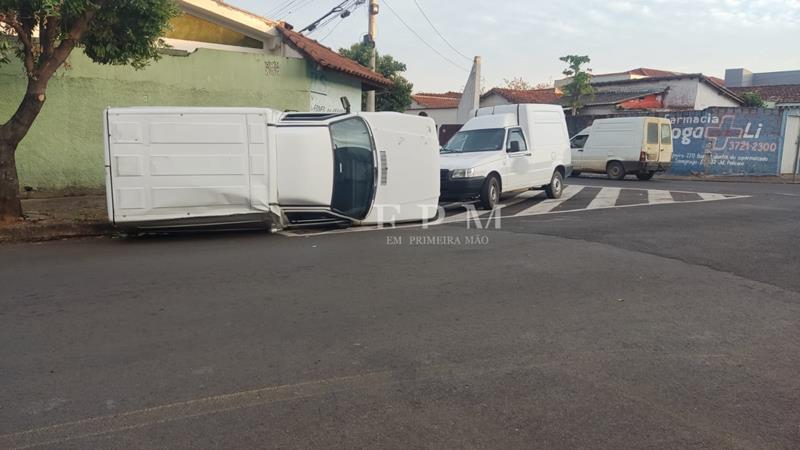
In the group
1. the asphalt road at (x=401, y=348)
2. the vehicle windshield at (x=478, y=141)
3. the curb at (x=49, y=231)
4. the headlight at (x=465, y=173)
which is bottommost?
the asphalt road at (x=401, y=348)

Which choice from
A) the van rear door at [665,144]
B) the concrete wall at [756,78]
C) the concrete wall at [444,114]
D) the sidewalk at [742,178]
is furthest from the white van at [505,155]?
the concrete wall at [756,78]

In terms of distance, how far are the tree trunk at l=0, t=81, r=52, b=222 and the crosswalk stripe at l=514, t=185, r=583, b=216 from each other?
28.1 feet

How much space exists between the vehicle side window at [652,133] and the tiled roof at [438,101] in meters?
17.9

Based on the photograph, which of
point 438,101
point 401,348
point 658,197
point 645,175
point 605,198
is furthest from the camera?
point 438,101

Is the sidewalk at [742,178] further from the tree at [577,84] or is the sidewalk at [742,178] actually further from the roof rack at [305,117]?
the roof rack at [305,117]

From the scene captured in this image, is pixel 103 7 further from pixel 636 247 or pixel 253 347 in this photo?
pixel 636 247

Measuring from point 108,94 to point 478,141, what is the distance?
8.26m

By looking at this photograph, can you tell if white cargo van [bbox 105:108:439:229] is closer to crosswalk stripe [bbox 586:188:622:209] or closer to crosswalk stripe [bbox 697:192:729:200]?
crosswalk stripe [bbox 586:188:622:209]

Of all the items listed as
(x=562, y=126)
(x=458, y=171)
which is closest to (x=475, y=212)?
(x=458, y=171)

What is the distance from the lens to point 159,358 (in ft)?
13.0

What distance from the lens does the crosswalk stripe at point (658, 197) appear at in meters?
13.7

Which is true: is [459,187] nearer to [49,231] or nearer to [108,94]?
[49,231]

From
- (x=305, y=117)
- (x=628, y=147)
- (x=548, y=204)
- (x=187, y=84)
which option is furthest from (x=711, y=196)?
(x=187, y=84)

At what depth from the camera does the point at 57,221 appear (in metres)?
9.12
